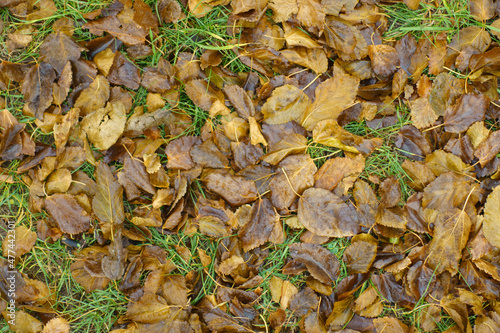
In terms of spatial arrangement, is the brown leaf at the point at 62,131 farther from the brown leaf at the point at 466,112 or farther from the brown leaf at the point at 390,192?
the brown leaf at the point at 466,112

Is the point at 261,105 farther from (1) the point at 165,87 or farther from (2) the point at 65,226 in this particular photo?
(2) the point at 65,226

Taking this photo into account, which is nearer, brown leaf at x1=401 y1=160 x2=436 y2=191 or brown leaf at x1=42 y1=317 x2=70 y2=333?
brown leaf at x1=42 y1=317 x2=70 y2=333

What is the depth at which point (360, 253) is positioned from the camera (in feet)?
6.25

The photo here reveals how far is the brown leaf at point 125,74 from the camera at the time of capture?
1.96 metres

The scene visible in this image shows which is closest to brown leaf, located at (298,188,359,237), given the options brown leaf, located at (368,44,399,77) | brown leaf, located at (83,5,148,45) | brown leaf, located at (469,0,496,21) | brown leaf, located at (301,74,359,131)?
brown leaf, located at (301,74,359,131)

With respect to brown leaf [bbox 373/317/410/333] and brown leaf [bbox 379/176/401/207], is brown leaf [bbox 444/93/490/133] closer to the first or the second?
brown leaf [bbox 379/176/401/207]

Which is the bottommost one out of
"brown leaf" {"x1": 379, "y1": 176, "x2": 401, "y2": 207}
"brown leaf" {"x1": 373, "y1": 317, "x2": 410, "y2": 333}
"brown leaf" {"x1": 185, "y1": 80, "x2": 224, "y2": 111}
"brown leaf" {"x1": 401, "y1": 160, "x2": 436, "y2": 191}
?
"brown leaf" {"x1": 373, "y1": 317, "x2": 410, "y2": 333}

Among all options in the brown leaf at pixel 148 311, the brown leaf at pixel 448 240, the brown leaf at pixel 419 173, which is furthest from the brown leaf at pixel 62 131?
the brown leaf at pixel 448 240

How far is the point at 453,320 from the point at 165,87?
211 centimetres

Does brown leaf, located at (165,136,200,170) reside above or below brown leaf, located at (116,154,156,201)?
above

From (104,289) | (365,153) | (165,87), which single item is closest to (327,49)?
(365,153)

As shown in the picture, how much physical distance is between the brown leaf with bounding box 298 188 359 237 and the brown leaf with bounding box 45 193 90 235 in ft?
3.91

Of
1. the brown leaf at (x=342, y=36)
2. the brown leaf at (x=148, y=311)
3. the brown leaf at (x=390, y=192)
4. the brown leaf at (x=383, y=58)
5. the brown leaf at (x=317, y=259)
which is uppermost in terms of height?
the brown leaf at (x=342, y=36)

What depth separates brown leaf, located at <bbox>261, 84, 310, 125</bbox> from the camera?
6.26ft
